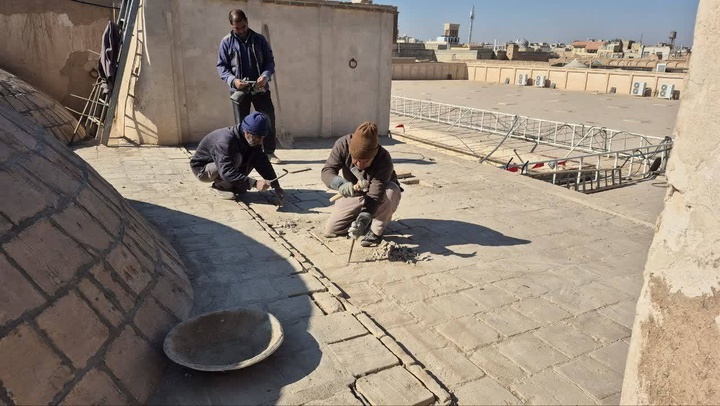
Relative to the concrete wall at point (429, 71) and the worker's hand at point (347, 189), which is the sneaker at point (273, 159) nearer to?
the worker's hand at point (347, 189)

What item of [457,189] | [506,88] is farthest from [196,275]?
[506,88]

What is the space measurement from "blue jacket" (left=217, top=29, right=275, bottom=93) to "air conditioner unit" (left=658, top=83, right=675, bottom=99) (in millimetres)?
25079

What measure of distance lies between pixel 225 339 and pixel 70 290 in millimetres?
873

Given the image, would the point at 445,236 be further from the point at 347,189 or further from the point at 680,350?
the point at 680,350

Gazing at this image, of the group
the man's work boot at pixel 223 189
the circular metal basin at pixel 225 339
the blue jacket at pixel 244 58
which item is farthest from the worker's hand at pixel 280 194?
the circular metal basin at pixel 225 339

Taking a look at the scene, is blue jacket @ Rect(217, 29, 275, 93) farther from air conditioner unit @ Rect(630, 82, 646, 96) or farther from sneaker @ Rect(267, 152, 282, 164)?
air conditioner unit @ Rect(630, 82, 646, 96)

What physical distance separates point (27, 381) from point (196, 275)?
5.79 ft

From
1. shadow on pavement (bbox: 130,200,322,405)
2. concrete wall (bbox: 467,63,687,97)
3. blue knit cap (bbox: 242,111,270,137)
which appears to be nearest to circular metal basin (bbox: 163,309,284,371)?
shadow on pavement (bbox: 130,200,322,405)

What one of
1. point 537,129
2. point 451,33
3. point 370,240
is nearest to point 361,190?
point 370,240

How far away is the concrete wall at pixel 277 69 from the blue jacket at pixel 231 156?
9.53 feet

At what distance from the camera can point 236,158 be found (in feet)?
17.5

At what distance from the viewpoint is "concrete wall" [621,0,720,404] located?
1.78 metres

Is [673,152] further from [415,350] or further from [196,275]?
[196,275]

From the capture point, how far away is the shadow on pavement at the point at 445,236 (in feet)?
15.5
